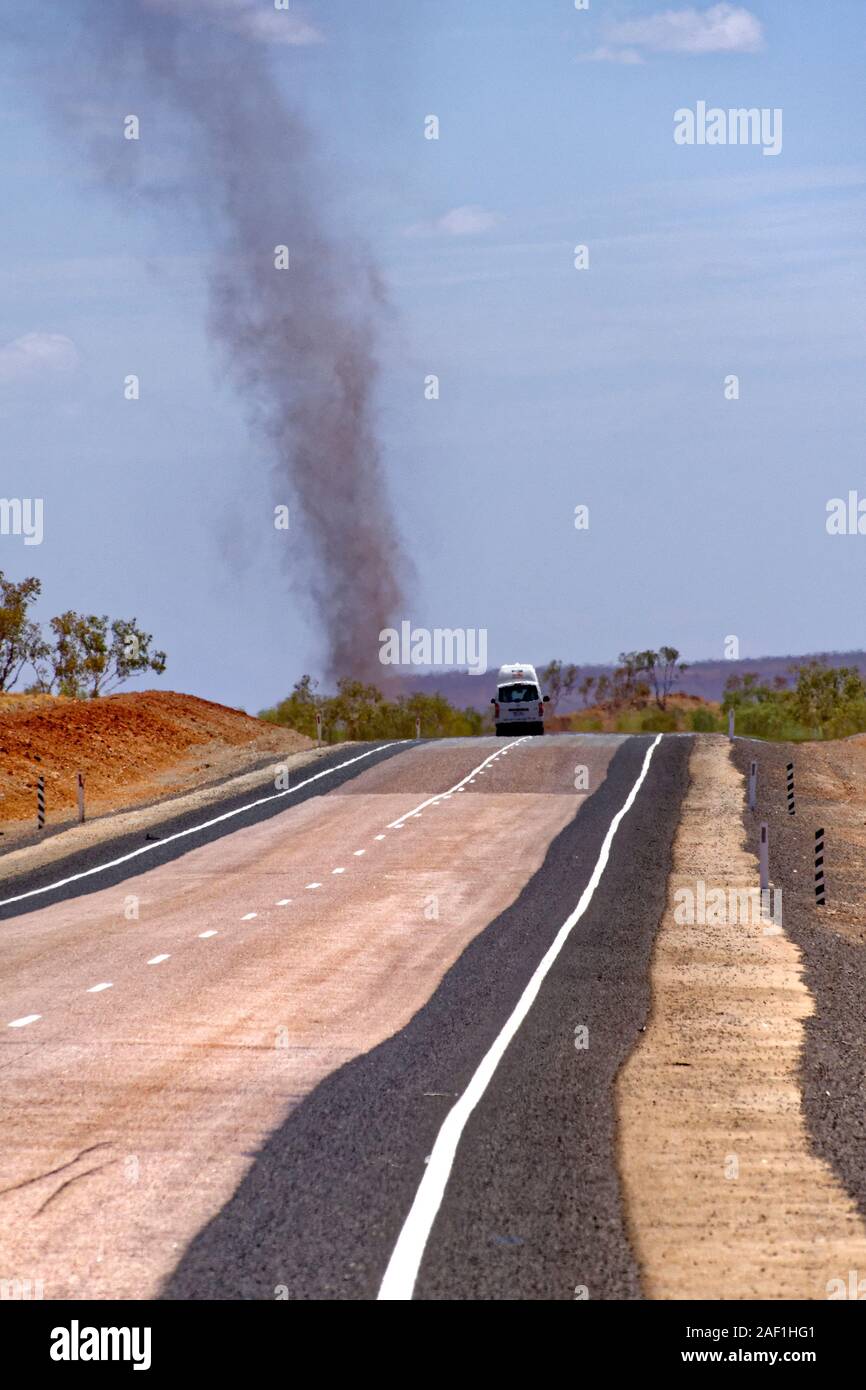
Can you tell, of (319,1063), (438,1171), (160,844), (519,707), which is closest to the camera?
(438,1171)

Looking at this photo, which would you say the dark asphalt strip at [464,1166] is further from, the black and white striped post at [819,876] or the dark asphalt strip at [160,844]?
the dark asphalt strip at [160,844]

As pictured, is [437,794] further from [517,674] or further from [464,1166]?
[464,1166]

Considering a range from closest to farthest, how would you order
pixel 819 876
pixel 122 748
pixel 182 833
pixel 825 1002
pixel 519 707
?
pixel 825 1002 → pixel 819 876 → pixel 182 833 → pixel 122 748 → pixel 519 707

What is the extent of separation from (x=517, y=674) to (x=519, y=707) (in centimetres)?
184

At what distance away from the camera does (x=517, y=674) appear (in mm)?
61844

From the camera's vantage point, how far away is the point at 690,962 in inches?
840

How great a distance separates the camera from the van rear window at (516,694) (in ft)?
198

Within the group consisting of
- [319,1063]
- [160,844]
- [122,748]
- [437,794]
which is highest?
[122,748]

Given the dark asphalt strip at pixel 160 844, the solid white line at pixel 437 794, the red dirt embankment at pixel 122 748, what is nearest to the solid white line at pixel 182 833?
the dark asphalt strip at pixel 160 844

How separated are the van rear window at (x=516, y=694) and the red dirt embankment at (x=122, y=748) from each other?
24.2 ft

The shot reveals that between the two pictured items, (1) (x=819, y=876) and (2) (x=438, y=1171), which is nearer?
(2) (x=438, y=1171)

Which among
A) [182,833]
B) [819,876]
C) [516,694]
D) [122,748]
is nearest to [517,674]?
[516,694]
